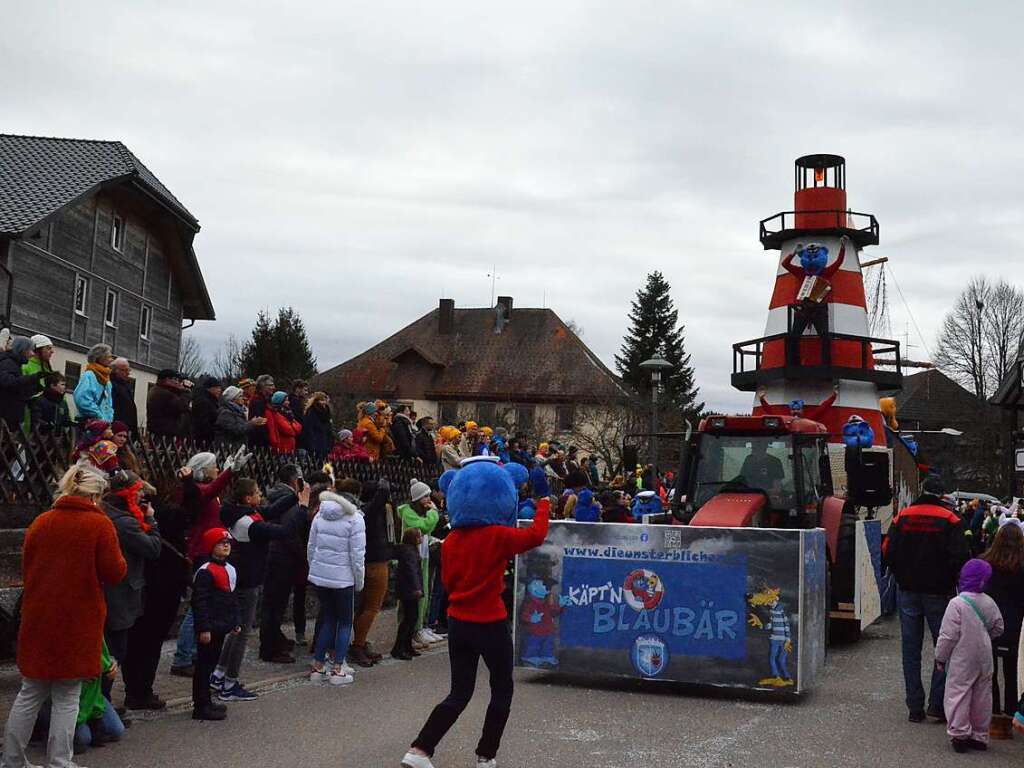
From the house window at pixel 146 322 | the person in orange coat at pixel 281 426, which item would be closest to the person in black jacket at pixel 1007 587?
the person in orange coat at pixel 281 426

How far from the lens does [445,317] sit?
69062 mm

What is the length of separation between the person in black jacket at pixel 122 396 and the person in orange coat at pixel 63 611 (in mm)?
5739

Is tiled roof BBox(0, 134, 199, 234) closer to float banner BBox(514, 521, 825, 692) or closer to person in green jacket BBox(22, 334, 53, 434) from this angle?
person in green jacket BBox(22, 334, 53, 434)

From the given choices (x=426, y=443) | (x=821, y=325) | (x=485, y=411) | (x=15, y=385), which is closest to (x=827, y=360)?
(x=821, y=325)

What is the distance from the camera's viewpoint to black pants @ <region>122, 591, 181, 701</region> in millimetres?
9352

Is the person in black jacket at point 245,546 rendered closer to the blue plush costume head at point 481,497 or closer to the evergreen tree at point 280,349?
the blue plush costume head at point 481,497

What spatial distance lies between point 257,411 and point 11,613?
5658 millimetres

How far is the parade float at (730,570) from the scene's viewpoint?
10.5 m

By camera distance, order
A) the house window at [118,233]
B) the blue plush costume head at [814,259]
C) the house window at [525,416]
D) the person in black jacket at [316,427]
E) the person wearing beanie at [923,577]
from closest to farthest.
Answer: the person wearing beanie at [923,577]
the person in black jacket at [316,427]
the blue plush costume head at [814,259]
the house window at [118,233]
the house window at [525,416]

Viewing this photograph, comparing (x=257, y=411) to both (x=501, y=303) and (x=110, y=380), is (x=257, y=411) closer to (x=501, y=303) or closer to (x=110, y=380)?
(x=110, y=380)

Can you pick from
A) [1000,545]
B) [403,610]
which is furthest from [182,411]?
[1000,545]

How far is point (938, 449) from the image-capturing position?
6788cm

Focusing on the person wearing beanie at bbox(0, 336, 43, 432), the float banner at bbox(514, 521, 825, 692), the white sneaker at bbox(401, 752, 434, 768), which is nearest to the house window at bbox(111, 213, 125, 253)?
the person wearing beanie at bbox(0, 336, 43, 432)

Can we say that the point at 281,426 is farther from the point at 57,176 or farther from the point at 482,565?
the point at 57,176
